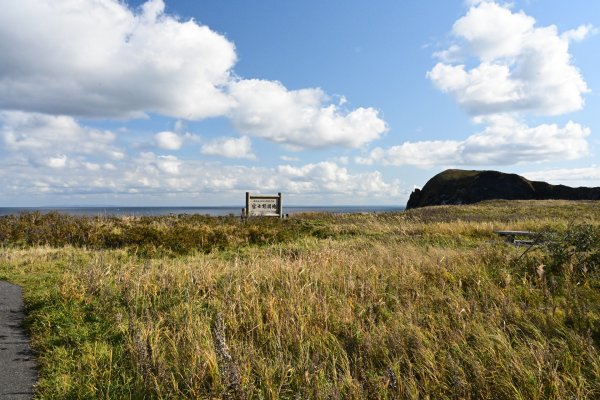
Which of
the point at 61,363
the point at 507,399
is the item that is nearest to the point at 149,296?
the point at 61,363

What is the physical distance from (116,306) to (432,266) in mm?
5901

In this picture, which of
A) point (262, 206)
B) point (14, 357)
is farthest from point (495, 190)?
point (14, 357)

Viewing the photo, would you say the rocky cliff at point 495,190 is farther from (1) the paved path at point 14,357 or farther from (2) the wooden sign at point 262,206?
(1) the paved path at point 14,357

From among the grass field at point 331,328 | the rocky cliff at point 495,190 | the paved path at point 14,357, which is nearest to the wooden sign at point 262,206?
the grass field at point 331,328

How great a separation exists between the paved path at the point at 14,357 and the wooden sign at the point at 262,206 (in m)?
17.1

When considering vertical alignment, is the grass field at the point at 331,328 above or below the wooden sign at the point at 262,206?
below

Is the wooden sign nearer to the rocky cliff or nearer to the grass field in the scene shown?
the grass field

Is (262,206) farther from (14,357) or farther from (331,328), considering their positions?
(14,357)

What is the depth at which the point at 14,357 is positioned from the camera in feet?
15.8

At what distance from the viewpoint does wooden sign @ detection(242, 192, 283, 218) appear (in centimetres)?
2398

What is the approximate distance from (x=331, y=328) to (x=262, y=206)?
64.3ft

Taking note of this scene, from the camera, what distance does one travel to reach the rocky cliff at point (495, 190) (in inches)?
3233

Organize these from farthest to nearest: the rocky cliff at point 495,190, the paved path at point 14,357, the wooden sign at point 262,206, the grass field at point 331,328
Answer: the rocky cliff at point 495,190
the wooden sign at point 262,206
the paved path at point 14,357
the grass field at point 331,328

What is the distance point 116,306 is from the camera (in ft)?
21.5
